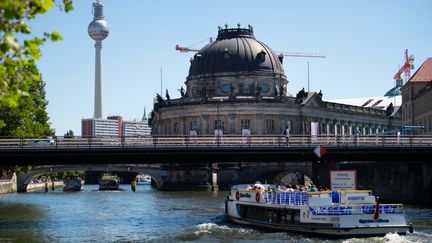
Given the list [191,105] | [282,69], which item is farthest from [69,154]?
[282,69]

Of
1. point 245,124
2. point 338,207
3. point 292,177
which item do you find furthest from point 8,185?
point 338,207

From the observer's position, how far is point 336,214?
50000 mm

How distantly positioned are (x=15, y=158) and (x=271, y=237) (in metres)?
23.1

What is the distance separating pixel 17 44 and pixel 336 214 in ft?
121

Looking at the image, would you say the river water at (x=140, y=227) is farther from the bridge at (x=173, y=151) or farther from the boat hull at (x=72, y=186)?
the boat hull at (x=72, y=186)

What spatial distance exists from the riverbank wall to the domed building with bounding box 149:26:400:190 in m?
31.8

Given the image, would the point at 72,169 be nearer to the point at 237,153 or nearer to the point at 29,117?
the point at 29,117

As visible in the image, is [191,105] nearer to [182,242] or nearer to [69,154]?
[69,154]

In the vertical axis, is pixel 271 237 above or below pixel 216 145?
below

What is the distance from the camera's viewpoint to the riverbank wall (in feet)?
419

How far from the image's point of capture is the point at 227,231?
56219 mm

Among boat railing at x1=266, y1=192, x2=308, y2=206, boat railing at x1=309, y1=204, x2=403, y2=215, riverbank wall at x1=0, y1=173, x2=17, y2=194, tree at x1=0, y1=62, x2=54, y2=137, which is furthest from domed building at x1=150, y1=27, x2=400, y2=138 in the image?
boat railing at x1=309, y1=204, x2=403, y2=215

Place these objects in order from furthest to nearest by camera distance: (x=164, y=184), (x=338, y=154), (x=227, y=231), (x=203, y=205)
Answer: (x=164, y=184) < (x=203, y=205) < (x=338, y=154) < (x=227, y=231)

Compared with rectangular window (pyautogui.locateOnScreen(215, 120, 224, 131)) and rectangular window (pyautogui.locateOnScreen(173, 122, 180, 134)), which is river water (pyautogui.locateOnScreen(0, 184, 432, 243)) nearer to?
rectangular window (pyautogui.locateOnScreen(215, 120, 224, 131))
